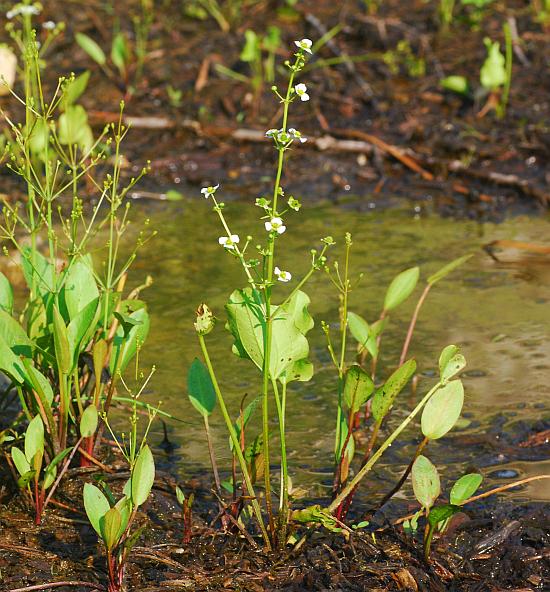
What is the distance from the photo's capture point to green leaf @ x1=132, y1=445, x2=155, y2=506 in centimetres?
198

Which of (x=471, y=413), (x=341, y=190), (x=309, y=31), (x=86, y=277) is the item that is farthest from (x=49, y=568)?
(x=309, y=31)

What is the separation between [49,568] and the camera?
2104 millimetres

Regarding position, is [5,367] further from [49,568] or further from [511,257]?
[511,257]

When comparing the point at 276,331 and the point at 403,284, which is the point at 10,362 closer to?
the point at 276,331

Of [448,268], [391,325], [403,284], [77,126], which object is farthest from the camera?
[77,126]

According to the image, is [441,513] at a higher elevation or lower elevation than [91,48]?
higher

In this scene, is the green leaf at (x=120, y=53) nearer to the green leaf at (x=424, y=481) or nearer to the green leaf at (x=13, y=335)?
the green leaf at (x=13, y=335)

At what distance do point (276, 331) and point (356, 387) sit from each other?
0.73 feet

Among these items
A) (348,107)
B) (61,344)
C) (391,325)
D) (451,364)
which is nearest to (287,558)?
(451,364)

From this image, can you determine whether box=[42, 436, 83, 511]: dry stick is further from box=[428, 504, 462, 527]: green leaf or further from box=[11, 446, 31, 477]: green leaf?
box=[428, 504, 462, 527]: green leaf

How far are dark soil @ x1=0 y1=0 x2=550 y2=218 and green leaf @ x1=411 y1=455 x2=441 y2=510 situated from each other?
286 centimetres

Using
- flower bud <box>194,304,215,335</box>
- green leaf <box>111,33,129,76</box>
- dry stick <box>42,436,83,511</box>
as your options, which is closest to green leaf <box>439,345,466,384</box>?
flower bud <box>194,304,215,335</box>

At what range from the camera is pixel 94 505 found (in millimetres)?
1961

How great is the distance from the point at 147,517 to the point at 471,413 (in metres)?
1.09
